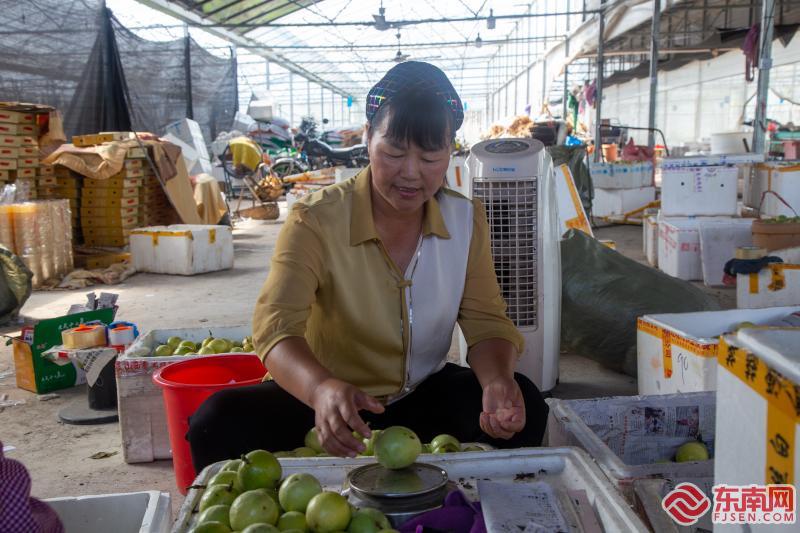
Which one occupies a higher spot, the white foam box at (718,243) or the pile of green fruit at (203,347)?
the white foam box at (718,243)

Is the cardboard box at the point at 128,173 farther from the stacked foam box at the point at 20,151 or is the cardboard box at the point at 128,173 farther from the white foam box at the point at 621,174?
the white foam box at the point at 621,174

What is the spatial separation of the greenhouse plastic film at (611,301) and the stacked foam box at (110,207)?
5590mm

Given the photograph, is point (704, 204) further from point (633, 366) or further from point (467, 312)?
point (467, 312)

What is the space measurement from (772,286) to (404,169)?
3219 millimetres

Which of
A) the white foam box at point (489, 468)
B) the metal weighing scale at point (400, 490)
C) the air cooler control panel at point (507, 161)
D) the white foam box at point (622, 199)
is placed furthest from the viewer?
the white foam box at point (622, 199)

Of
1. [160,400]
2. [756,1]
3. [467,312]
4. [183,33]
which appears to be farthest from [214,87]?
[467,312]

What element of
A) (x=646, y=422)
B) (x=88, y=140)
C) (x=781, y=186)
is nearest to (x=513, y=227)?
(x=646, y=422)

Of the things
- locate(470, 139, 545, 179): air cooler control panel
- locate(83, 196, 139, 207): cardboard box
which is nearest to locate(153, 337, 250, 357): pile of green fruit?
locate(470, 139, 545, 179): air cooler control panel

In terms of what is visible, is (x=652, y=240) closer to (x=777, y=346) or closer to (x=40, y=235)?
(x=40, y=235)

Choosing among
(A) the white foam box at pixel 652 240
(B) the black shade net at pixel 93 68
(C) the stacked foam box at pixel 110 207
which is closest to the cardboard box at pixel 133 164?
(C) the stacked foam box at pixel 110 207

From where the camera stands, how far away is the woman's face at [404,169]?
5.75 ft

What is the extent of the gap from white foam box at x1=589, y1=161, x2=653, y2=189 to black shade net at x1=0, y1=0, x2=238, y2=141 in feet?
21.9

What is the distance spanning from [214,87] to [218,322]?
1113 centimetres

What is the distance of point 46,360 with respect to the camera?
3.69 m
